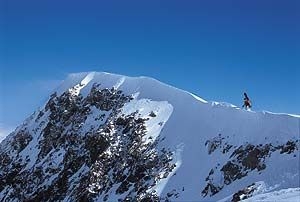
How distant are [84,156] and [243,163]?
22.1 meters

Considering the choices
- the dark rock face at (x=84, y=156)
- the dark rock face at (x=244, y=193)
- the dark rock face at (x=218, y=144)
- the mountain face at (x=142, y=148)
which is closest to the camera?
the dark rock face at (x=244, y=193)

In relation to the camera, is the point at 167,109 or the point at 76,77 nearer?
the point at 167,109

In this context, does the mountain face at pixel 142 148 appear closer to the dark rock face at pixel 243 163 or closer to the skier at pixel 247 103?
the dark rock face at pixel 243 163

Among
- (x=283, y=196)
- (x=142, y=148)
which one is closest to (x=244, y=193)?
(x=283, y=196)

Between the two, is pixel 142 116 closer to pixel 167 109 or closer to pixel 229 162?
pixel 167 109

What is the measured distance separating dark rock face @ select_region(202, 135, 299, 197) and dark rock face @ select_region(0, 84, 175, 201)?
5275 millimetres

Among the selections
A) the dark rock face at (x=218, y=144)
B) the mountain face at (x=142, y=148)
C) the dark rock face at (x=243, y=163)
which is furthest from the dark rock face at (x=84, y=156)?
the dark rock face at (x=243, y=163)

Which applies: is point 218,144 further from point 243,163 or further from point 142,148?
point 142,148

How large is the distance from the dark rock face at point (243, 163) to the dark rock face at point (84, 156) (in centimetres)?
527

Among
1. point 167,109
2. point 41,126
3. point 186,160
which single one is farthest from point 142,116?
point 41,126

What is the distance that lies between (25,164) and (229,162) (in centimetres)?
3337

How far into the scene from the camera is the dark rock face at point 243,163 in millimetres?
37062

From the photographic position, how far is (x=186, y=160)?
145ft

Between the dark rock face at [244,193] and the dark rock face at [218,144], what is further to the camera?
the dark rock face at [218,144]
